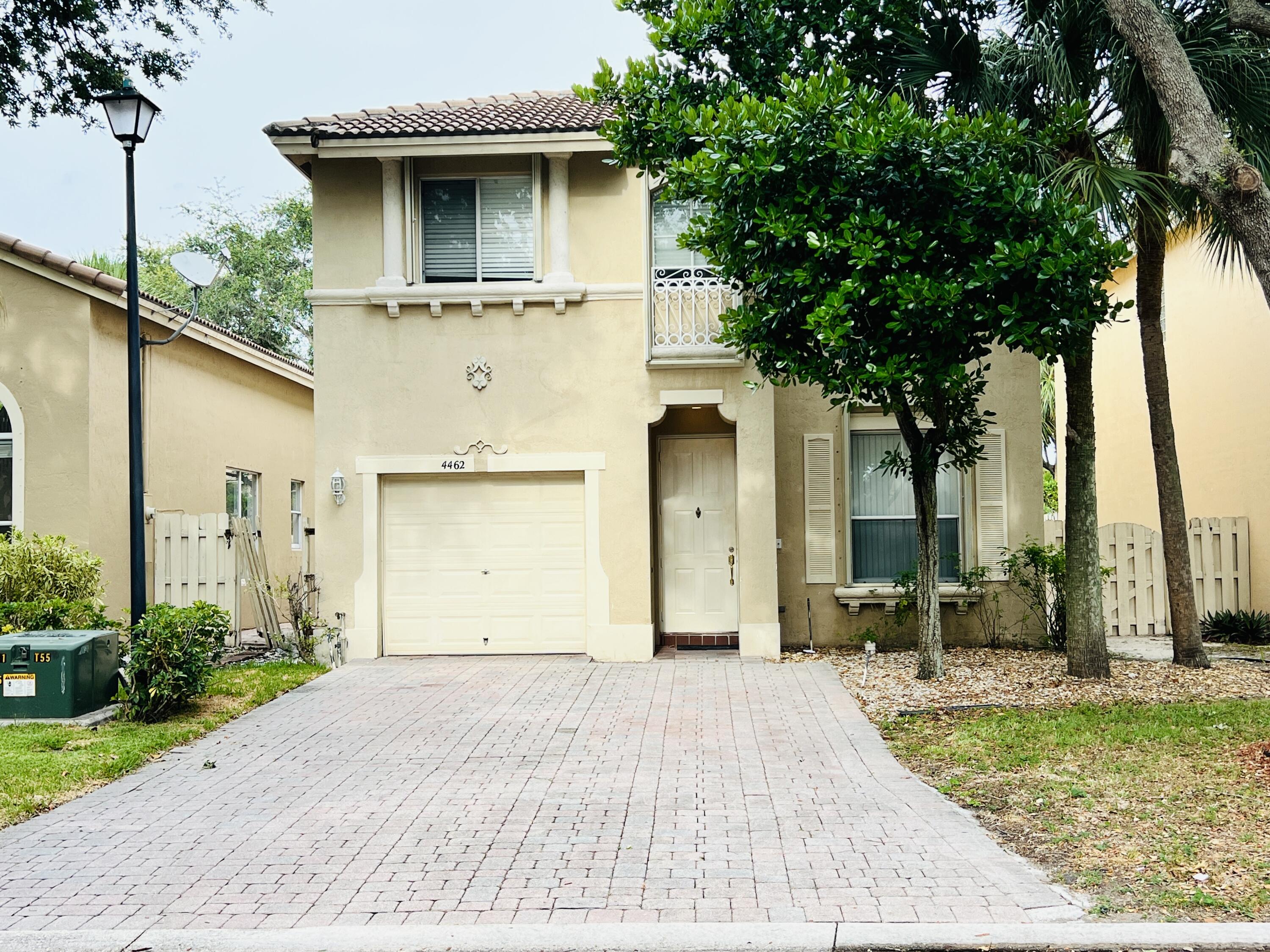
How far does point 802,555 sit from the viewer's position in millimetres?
13344

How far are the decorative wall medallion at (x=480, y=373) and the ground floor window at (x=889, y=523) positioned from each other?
16.2ft

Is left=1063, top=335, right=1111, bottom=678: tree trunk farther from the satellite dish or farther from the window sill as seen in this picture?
the satellite dish

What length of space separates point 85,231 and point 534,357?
52.7 meters

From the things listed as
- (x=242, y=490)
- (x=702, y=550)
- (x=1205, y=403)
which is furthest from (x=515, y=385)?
(x=1205, y=403)

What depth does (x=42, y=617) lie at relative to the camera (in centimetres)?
998

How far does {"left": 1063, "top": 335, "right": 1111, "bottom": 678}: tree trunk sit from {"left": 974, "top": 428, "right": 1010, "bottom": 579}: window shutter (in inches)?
106

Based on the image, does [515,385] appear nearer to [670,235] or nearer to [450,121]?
[670,235]

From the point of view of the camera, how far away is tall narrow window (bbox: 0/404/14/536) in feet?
40.5

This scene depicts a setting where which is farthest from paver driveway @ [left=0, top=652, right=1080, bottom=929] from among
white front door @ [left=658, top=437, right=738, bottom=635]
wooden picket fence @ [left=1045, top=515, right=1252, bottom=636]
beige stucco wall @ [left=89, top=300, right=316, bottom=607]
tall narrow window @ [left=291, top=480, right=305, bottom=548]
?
tall narrow window @ [left=291, top=480, right=305, bottom=548]

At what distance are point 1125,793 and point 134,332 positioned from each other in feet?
30.2

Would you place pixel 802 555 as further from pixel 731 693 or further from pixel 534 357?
pixel 534 357

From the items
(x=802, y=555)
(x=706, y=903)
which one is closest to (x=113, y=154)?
(x=802, y=555)

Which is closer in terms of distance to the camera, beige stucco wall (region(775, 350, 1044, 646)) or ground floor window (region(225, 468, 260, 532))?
beige stucco wall (region(775, 350, 1044, 646))

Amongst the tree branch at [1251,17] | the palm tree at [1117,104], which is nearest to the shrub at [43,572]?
the palm tree at [1117,104]
